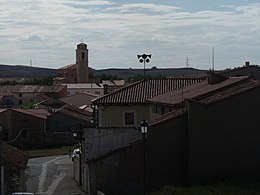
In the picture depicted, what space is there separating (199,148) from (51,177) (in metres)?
13.6

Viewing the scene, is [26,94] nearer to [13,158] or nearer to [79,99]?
[79,99]

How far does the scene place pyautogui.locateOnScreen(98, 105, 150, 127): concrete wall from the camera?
40281 millimetres

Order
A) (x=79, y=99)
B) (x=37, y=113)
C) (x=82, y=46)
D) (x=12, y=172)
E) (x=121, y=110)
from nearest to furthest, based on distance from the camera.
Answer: (x=12, y=172)
(x=121, y=110)
(x=37, y=113)
(x=79, y=99)
(x=82, y=46)

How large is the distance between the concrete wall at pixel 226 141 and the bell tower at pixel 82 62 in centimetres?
14206

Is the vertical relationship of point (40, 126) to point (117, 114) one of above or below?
below

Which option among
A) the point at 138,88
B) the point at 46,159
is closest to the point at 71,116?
the point at 46,159

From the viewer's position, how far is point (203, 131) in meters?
29.1

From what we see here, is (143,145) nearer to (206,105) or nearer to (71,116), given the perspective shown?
(206,105)

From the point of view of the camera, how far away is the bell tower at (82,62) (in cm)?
17188

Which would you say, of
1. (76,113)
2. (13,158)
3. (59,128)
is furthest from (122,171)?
(76,113)

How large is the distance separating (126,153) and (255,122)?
620cm

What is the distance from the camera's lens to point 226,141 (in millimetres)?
29234

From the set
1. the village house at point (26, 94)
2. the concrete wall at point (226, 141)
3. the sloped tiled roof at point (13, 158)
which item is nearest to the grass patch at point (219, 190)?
the concrete wall at point (226, 141)

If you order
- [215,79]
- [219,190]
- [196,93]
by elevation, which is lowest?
[219,190]
